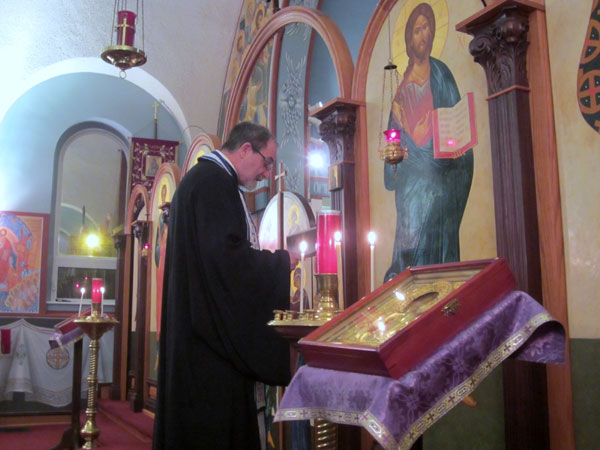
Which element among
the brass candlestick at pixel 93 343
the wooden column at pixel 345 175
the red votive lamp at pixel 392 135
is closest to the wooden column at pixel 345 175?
the wooden column at pixel 345 175

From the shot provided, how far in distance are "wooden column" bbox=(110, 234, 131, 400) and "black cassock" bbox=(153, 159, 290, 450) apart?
7.41 metres

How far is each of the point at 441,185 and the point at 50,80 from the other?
929cm

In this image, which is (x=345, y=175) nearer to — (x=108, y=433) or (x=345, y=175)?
(x=345, y=175)

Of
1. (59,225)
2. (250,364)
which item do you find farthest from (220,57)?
(250,364)

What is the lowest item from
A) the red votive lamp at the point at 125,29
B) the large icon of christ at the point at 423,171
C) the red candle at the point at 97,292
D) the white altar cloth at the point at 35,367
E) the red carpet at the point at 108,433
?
the red carpet at the point at 108,433

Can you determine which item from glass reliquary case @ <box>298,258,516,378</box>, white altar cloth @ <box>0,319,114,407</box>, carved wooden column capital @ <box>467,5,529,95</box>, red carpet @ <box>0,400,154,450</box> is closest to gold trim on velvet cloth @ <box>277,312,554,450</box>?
glass reliquary case @ <box>298,258,516,378</box>

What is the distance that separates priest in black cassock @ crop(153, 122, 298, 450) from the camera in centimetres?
272

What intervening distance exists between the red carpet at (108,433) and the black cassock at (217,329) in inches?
161

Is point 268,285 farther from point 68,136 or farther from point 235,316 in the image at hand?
point 68,136

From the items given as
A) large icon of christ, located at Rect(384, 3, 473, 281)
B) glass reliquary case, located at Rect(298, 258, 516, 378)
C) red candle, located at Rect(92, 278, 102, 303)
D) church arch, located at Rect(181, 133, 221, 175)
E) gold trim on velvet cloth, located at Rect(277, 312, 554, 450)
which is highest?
church arch, located at Rect(181, 133, 221, 175)

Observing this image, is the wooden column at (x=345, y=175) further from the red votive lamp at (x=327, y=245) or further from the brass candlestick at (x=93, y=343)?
the brass candlestick at (x=93, y=343)

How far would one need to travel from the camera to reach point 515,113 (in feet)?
8.95

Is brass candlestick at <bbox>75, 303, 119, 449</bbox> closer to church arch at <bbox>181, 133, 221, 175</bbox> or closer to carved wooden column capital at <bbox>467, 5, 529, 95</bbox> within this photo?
church arch at <bbox>181, 133, 221, 175</bbox>

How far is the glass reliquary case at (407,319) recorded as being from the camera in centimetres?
163
